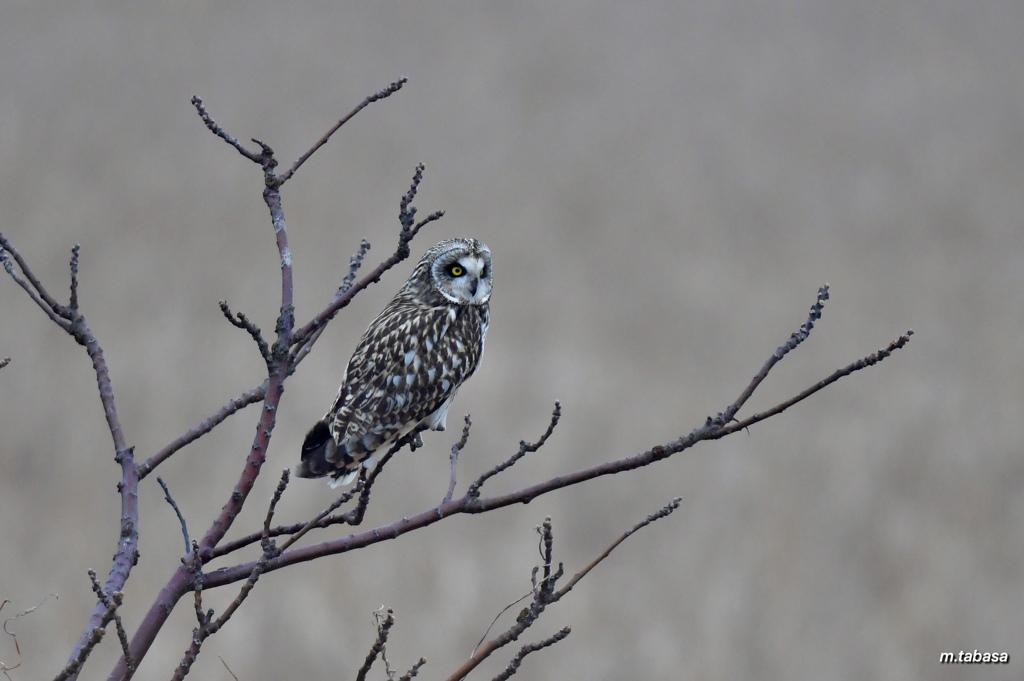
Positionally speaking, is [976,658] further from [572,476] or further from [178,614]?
[572,476]

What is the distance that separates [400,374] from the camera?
10.5 ft

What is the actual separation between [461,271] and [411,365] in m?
0.38

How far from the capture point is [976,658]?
7.82 m

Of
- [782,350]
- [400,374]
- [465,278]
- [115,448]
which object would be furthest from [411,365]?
[782,350]

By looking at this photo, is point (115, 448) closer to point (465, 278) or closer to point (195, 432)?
point (195, 432)

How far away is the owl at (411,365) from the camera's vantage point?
3.02 meters

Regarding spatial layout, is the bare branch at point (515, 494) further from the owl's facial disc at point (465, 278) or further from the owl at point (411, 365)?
the owl's facial disc at point (465, 278)

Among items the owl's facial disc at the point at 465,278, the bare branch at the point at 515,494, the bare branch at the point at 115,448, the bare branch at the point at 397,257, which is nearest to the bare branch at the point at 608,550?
the bare branch at the point at 515,494

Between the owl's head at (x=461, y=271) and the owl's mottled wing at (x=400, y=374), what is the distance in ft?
0.19

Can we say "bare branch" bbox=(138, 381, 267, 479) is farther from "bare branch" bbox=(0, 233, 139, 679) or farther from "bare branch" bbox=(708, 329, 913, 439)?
"bare branch" bbox=(708, 329, 913, 439)

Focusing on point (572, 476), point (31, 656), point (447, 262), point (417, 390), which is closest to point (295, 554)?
point (572, 476)

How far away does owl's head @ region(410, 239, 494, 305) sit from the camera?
336 cm

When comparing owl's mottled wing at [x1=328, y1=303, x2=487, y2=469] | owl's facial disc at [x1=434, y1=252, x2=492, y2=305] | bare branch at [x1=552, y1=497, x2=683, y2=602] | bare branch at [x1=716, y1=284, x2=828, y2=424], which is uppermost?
owl's facial disc at [x1=434, y1=252, x2=492, y2=305]

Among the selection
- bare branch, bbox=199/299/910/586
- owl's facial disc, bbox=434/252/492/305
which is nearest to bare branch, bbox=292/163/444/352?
bare branch, bbox=199/299/910/586
